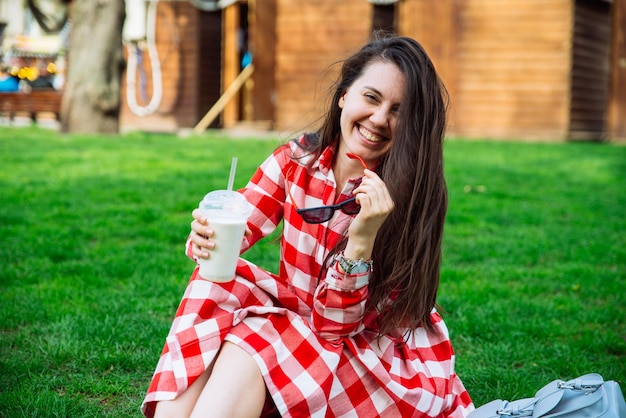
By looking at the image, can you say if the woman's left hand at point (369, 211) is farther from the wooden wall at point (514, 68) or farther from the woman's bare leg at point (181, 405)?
the wooden wall at point (514, 68)

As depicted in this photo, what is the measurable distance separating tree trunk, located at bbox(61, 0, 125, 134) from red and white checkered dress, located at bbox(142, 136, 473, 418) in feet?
27.1

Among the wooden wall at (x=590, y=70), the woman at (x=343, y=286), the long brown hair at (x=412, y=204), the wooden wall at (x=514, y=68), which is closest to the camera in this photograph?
the woman at (x=343, y=286)

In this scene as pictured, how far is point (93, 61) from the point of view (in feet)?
32.6

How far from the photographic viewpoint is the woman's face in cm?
213

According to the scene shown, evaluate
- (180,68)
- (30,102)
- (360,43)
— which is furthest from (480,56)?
(30,102)

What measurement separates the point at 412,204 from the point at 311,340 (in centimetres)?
45

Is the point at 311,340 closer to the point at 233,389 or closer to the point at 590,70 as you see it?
the point at 233,389

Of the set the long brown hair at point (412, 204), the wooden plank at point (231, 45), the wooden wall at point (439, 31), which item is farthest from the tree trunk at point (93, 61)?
the long brown hair at point (412, 204)

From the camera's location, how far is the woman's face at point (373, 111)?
2133 mm

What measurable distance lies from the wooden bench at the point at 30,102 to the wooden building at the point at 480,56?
3045mm

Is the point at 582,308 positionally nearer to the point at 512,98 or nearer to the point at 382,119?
the point at 382,119

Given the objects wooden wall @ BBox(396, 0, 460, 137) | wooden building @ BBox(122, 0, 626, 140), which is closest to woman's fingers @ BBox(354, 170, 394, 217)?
wooden building @ BBox(122, 0, 626, 140)

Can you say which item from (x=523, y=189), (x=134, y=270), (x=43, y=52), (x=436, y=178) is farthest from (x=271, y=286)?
(x=43, y=52)

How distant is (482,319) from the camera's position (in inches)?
131
